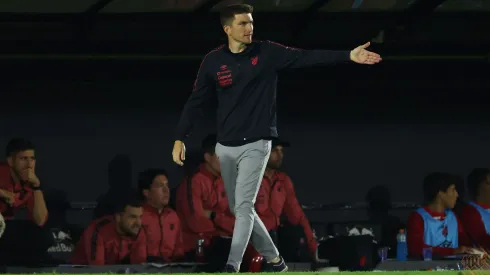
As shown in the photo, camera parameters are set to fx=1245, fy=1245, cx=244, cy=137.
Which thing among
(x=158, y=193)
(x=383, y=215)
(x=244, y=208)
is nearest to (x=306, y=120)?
(x=383, y=215)

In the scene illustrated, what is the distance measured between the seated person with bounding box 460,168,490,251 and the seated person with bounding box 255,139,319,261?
5.32ft

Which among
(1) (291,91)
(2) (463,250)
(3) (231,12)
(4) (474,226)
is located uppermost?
(3) (231,12)

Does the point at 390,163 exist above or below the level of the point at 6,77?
below

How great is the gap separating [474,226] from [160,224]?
318cm

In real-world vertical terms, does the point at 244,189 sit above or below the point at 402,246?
above

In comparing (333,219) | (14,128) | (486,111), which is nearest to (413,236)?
(333,219)

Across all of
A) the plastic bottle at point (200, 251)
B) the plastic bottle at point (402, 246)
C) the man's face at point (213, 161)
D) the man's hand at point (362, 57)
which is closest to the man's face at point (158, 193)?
the man's face at point (213, 161)

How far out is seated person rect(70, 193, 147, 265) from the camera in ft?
34.3

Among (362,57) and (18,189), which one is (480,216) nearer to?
(18,189)

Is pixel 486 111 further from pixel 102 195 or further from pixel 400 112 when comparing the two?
pixel 102 195

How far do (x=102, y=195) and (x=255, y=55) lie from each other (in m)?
5.09

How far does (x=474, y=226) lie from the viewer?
1206 cm

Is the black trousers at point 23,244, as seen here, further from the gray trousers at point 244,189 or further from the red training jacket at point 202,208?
the gray trousers at point 244,189

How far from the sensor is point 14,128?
12336 millimetres
